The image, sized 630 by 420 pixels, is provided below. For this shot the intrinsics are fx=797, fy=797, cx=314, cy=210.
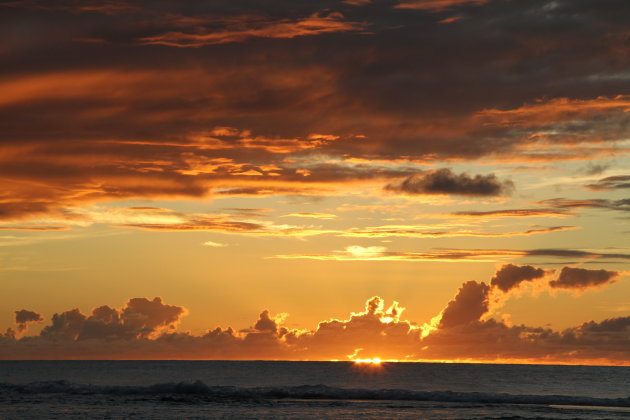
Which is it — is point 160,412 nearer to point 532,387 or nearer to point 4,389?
point 4,389

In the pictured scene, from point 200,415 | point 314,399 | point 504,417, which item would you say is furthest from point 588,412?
point 200,415

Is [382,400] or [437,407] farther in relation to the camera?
[382,400]

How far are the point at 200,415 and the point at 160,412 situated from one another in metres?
3.98

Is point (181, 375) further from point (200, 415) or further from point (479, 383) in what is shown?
point (200, 415)

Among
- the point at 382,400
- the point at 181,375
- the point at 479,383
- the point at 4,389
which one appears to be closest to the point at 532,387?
the point at 479,383

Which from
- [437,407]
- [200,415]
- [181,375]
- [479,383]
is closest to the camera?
[200,415]

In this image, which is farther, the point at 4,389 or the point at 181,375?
the point at 181,375

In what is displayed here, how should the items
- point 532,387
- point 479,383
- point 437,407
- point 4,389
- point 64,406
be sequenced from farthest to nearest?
point 479,383
point 532,387
point 4,389
point 437,407
point 64,406

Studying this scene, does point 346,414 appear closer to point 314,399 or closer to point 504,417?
point 504,417

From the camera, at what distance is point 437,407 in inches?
2894

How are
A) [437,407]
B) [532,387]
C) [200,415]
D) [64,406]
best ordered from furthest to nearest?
[532,387] → [437,407] → [64,406] → [200,415]

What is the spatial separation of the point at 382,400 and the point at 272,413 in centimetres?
2196

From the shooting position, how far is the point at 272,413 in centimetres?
6400

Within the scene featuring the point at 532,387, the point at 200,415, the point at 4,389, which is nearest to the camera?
the point at 200,415
